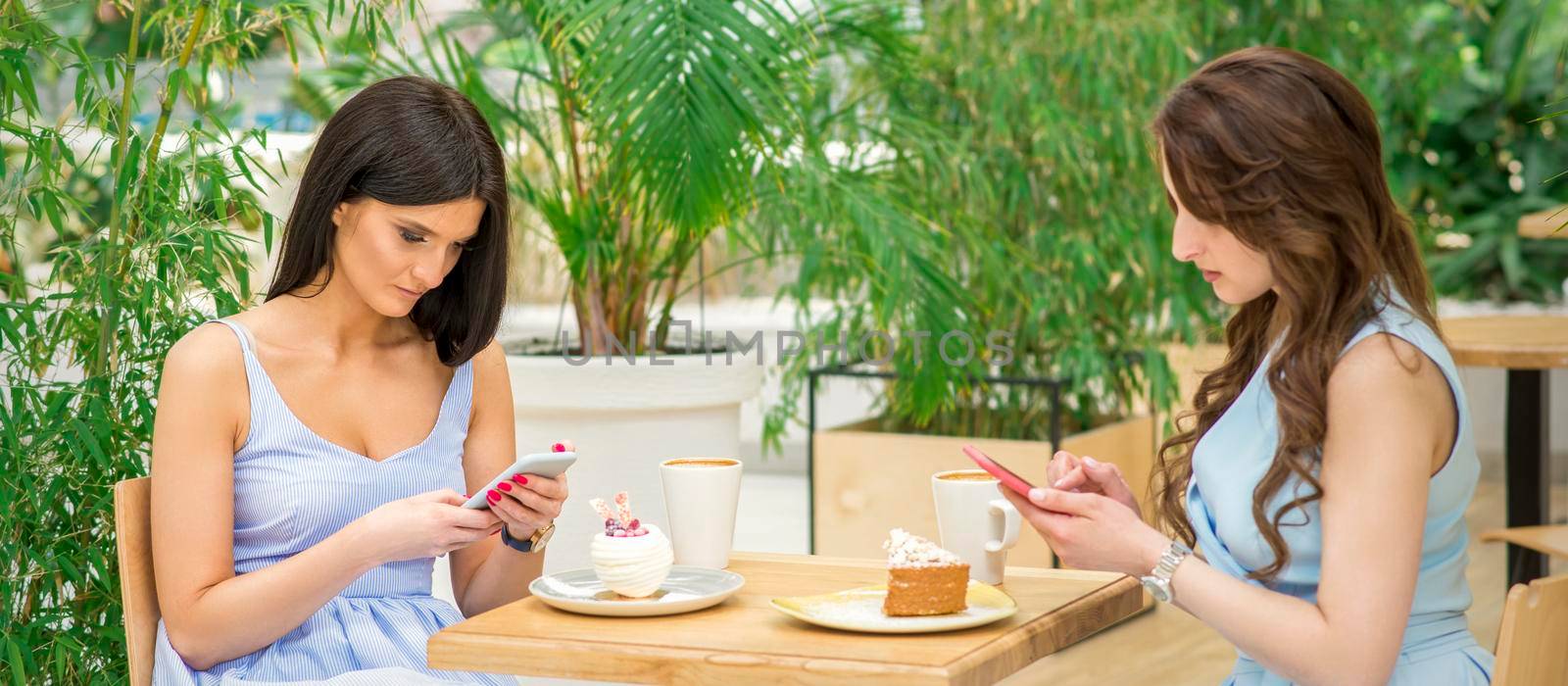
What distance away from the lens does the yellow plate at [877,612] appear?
1.38 metres

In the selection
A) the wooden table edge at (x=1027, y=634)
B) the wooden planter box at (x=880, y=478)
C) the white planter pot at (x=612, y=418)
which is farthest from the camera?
the wooden planter box at (x=880, y=478)

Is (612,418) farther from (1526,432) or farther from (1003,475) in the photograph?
Result: (1526,432)

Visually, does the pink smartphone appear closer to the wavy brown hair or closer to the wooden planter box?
the wavy brown hair

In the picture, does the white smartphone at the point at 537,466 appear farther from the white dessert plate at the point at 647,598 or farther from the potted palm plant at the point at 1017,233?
the potted palm plant at the point at 1017,233

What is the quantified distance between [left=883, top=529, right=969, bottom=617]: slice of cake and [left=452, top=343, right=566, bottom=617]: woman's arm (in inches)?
22.6

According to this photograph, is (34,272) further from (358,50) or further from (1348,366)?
(1348,366)

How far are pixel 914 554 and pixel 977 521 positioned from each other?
0.57 feet

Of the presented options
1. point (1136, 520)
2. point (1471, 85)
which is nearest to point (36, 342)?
point (1136, 520)

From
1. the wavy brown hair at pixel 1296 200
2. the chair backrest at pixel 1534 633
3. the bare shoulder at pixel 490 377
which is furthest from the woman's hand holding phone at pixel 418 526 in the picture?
the chair backrest at pixel 1534 633

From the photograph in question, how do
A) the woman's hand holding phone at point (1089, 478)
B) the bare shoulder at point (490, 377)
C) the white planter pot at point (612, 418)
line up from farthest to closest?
the white planter pot at point (612, 418) < the bare shoulder at point (490, 377) < the woman's hand holding phone at point (1089, 478)

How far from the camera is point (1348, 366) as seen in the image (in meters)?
1.38

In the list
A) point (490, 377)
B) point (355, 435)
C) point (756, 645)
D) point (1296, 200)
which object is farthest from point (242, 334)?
point (1296, 200)

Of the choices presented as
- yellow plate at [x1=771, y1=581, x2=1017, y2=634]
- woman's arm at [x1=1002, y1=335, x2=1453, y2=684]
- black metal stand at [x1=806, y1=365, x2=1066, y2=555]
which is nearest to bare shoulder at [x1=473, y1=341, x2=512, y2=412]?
yellow plate at [x1=771, y1=581, x2=1017, y2=634]

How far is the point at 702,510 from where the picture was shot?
167 centimetres
